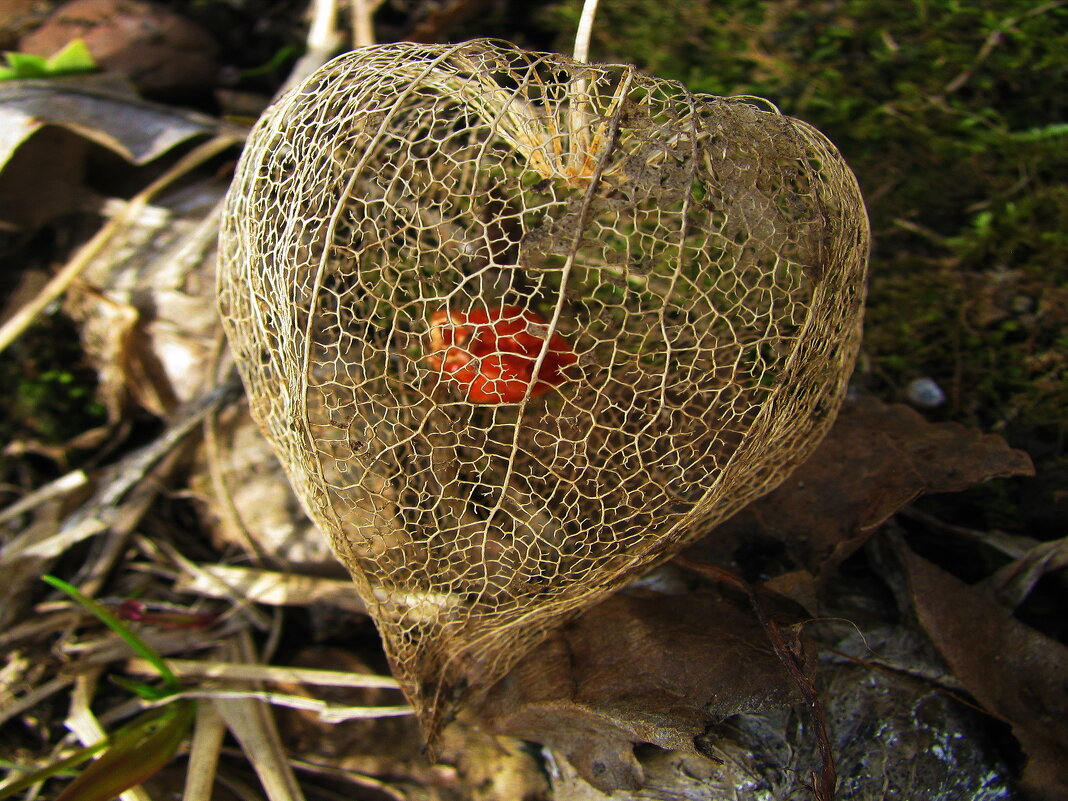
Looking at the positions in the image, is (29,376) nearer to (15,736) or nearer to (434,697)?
(15,736)

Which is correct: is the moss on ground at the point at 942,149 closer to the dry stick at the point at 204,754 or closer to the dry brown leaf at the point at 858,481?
the dry brown leaf at the point at 858,481

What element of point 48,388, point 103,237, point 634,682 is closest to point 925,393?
point 634,682

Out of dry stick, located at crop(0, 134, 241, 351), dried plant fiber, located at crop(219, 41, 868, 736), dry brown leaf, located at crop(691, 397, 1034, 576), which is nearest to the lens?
dried plant fiber, located at crop(219, 41, 868, 736)

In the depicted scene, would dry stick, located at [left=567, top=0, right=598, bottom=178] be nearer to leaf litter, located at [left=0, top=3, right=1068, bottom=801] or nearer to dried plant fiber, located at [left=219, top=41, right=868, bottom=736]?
dried plant fiber, located at [left=219, top=41, right=868, bottom=736]

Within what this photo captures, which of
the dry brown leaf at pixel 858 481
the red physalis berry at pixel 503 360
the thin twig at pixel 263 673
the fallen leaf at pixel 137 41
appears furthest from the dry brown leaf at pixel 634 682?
the fallen leaf at pixel 137 41

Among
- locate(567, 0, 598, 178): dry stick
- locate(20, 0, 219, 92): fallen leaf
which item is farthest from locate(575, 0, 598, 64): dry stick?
locate(20, 0, 219, 92): fallen leaf

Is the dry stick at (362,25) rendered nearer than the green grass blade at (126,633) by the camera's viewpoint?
No

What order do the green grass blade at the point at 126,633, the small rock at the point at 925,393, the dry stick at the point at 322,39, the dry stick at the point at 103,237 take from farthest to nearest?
the dry stick at the point at 322,39 < the dry stick at the point at 103,237 < the small rock at the point at 925,393 < the green grass blade at the point at 126,633

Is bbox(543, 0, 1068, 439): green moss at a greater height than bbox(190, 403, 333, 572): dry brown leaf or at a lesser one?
greater
